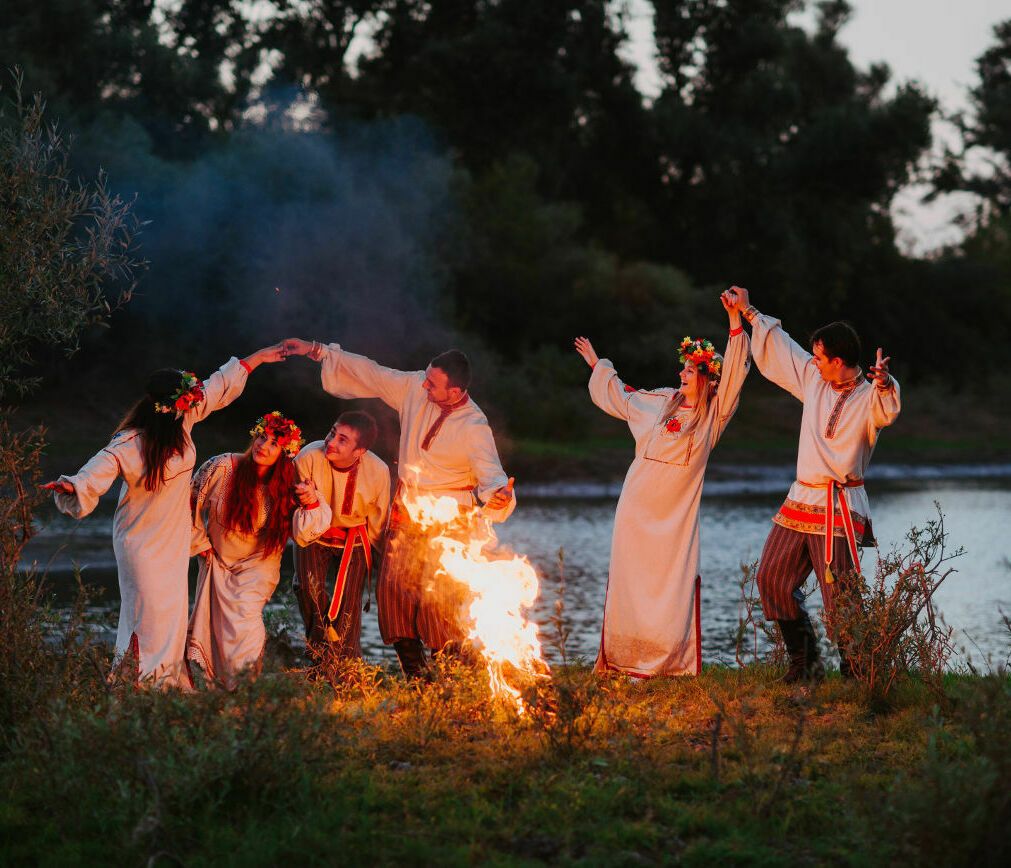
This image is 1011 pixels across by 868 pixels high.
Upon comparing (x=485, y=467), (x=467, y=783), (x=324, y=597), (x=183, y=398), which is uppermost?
(x=183, y=398)

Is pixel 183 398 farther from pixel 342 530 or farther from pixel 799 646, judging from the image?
pixel 799 646

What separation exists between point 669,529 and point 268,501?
241cm

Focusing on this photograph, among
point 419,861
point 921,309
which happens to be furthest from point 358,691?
point 921,309

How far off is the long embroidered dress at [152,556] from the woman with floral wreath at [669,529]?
2.51 meters

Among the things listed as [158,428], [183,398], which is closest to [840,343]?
[183,398]

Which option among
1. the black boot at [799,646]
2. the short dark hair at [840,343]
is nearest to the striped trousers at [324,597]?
the black boot at [799,646]

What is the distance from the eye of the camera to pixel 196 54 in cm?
3788

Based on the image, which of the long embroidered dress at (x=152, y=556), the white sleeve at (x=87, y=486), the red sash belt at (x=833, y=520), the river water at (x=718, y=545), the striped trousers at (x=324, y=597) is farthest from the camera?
the river water at (x=718, y=545)

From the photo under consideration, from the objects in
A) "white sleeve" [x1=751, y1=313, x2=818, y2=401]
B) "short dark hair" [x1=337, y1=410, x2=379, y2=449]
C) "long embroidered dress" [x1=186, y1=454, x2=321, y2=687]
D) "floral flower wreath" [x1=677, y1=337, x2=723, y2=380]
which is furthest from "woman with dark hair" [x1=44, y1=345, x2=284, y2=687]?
"white sleeve" [x1=751, y1=313, x2=818, y2=401]

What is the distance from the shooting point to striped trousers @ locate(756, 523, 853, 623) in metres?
7.99

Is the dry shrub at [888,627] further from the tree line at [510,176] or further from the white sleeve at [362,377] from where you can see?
the tree line at [510,176]

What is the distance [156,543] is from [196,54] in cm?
3273

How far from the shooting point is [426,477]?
27.4ft

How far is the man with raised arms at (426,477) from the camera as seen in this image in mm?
8164
